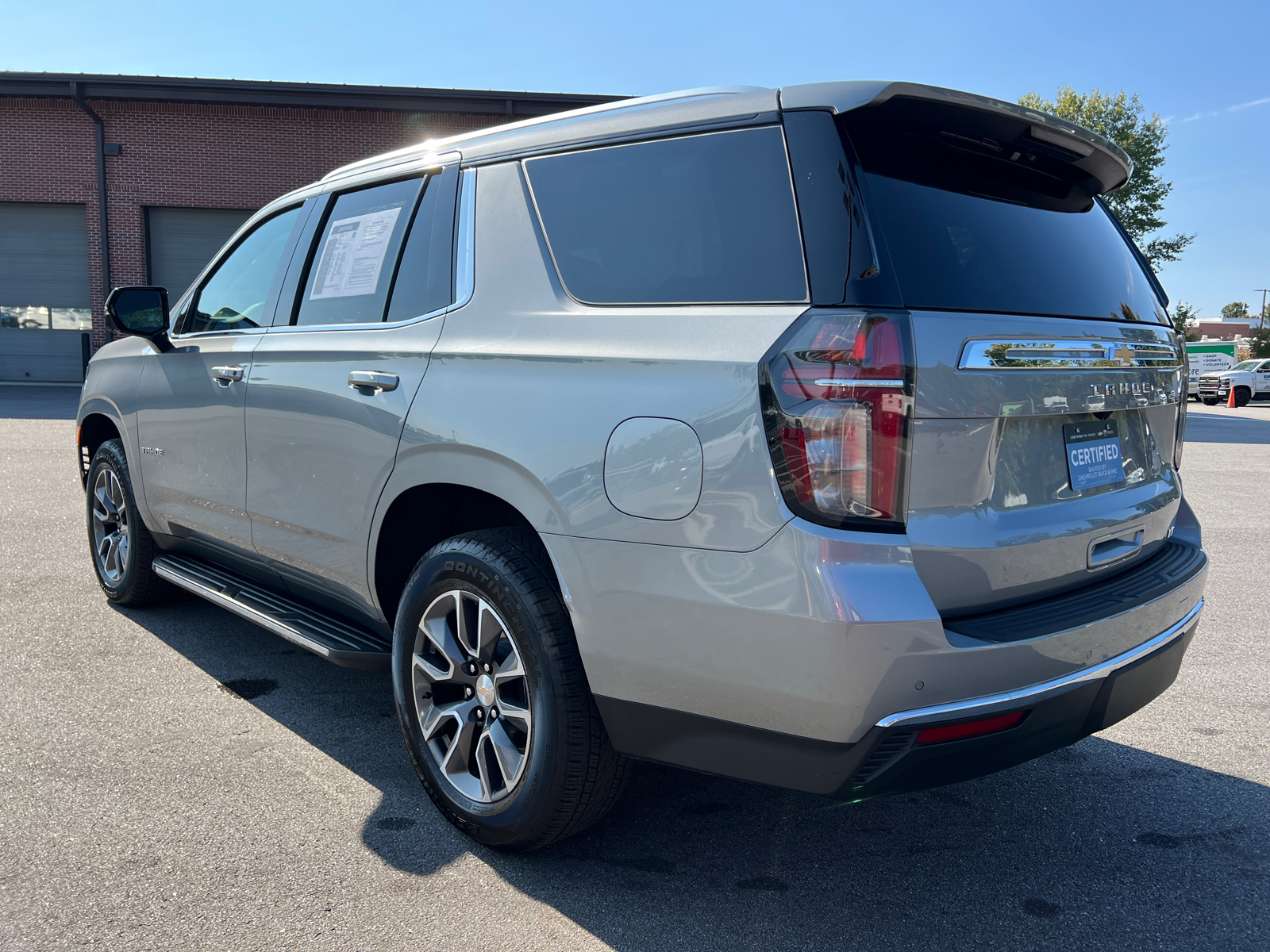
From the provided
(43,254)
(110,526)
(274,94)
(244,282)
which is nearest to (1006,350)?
(244,282)

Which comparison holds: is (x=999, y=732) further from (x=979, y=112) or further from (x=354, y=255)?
(x=354, y=255)

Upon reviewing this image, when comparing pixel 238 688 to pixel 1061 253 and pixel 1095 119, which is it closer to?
pixel 1061 253

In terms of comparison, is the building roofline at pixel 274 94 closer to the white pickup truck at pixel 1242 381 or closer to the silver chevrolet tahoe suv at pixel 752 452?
the silver chevrolet tahoe suv at pixel 752 452

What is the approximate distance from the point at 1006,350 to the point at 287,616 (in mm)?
2502

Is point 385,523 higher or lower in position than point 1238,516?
higher

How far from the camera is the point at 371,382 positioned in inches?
115

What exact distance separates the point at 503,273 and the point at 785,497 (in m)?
1.16

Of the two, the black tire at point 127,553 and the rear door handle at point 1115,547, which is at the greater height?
the rear door handle at point 1115,547

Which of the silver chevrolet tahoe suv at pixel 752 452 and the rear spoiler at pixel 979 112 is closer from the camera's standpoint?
the silver chevrolet tahoe suv at pixel 752 452

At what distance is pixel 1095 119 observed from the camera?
4075cm

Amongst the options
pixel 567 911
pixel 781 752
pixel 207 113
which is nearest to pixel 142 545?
pixel 567 911

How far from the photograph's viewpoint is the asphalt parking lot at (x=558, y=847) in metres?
2.28

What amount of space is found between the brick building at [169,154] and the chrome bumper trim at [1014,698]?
21.4m

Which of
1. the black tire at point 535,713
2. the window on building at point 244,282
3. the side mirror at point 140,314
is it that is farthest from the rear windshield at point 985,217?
the side mirror at point 140,314
